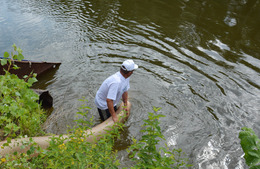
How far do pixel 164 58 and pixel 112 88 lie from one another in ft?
15.6

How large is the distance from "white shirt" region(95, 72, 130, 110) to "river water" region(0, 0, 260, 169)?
1.05 meters

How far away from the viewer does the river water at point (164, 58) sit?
6.17 metres

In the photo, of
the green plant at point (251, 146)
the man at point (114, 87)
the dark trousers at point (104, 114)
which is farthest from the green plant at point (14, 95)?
the green plant at point (251, 146)

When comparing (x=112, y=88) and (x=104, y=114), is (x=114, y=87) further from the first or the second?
(x=104, y=114)

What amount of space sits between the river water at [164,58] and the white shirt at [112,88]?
3.46ft

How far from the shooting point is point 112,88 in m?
5.07

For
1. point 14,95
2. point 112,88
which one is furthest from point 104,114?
point 14,95

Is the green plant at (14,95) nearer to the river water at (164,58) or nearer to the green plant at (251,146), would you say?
the river water at (164,58)

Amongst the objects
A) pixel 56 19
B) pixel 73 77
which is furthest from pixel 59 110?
pixel 56 19

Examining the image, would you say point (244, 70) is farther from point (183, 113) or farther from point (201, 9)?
point (201, 9)

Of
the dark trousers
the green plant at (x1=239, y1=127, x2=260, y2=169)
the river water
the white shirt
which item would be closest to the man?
the white shirt

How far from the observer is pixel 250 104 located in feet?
23.1

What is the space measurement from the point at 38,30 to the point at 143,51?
18.4ft

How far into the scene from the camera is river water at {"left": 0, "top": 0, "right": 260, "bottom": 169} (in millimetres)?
6172
